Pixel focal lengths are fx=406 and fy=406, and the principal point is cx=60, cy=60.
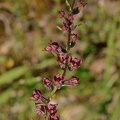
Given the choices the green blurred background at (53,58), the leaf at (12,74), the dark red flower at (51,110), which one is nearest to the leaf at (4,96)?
the green blurred background at (53,58)

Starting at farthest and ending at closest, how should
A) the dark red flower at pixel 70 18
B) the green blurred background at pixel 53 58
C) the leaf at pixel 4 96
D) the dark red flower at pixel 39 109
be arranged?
the green blurred background at pixel 53 58 → the leaf at pixel 4 96 → the dark red flower at pixel 39 109 → the dark red flower at pixel 70 18

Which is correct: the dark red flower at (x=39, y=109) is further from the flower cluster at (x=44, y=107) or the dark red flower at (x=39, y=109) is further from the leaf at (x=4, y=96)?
the leaf at (x=4, y=96)

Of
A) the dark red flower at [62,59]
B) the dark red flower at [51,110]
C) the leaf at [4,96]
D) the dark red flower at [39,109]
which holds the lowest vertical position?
the dark red flower at [51,110]

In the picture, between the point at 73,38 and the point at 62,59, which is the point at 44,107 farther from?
the point at 73,38

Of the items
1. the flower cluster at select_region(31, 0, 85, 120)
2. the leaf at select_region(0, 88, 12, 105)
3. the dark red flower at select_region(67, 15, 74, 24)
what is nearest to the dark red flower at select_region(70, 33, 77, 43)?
the flower cluster at select_region(31, 0, 85, 120)

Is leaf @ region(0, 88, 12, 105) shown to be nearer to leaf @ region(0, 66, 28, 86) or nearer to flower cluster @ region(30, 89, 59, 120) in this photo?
leaf @ region(0, 66, 28, 86)

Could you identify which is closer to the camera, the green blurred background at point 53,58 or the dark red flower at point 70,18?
the dark red flower at point 70,18

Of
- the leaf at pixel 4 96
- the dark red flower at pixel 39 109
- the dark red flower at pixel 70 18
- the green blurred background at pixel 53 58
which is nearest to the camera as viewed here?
the dark red flower at pixel 70 18

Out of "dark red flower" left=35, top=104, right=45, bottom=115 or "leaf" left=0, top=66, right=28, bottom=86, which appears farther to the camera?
"leaf" left=0, top=66, right=28, bottom=86

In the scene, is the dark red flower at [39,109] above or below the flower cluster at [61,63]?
below
